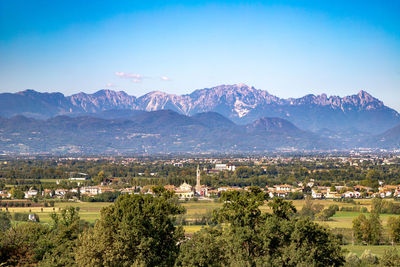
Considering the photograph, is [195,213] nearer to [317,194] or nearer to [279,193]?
[279,193]

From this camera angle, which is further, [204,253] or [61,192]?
[61,192]

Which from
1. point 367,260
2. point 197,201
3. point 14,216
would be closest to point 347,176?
point 197,201

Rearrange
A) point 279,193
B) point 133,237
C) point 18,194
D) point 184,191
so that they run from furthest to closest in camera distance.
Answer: point 184,191
point 279,193
point 18,194
point 133,237

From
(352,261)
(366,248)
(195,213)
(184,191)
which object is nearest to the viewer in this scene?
(352,261)

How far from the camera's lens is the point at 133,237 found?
32.3 metres

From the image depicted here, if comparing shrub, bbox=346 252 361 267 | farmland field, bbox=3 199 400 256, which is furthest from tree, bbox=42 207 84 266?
shrub, bbox=346 252 361 267

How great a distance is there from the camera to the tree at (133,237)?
30844mm

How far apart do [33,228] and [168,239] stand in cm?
1280

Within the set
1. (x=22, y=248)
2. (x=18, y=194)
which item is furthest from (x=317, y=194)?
(x=22, y=248)

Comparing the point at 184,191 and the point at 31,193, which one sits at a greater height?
the point at 31,193

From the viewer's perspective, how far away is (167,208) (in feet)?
115

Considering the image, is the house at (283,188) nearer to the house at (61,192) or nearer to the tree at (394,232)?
the house at (61,192)

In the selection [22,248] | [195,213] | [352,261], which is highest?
[22,248]

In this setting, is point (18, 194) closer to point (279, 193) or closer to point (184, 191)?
point (184, 191)
